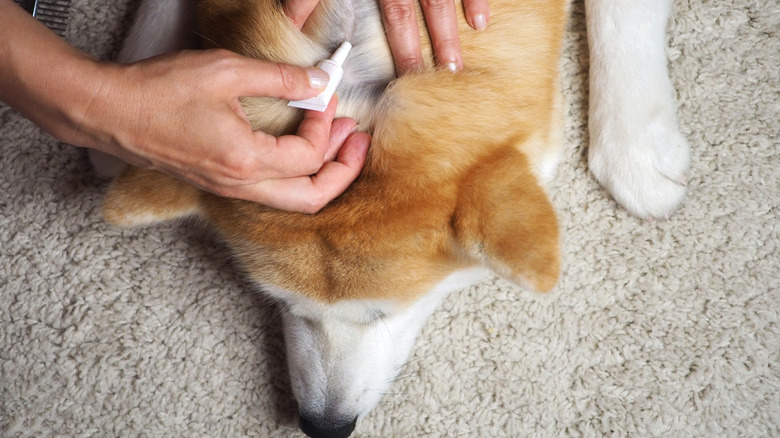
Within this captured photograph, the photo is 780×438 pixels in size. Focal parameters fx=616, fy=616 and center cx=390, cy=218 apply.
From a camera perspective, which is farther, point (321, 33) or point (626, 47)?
point (626, 47)

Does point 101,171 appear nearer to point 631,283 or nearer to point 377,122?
point 377,122

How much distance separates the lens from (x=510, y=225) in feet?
2.82

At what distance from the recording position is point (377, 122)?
95 cm

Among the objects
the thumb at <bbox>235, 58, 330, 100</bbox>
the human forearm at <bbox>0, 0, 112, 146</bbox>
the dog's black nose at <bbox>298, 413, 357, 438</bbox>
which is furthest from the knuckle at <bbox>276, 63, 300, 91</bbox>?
the dog's black nose at <bbox>298, 413, 357, 438</bbox>

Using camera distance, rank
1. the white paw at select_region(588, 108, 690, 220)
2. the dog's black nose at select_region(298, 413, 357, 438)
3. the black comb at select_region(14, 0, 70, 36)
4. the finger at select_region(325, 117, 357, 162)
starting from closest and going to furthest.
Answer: the finger at select_region(325, 117, 357, 162) < the dog's black nose at select_region(298, 413, 357, 438) < the white paw at select_region(588, 108, 690, 220) < the black comb at select_region(14, 0, 70, 36)

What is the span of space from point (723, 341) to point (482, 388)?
54cm

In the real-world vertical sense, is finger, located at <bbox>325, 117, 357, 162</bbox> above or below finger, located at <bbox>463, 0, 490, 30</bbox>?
below

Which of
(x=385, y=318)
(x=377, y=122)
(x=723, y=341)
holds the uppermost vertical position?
(x=377, y=122)

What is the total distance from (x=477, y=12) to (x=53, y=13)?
1128 millimetres

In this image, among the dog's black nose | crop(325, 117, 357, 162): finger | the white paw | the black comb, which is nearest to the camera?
crop(325, 117, 357, 162): finger

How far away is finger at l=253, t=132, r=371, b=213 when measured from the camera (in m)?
0.89

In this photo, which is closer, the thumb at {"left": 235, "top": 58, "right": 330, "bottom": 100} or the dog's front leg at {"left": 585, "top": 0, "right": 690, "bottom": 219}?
the thumb at {"left": 235, "top": 58, "right": 330, "bottom": 100}

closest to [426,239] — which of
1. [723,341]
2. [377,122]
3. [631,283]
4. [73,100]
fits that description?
[377,122]

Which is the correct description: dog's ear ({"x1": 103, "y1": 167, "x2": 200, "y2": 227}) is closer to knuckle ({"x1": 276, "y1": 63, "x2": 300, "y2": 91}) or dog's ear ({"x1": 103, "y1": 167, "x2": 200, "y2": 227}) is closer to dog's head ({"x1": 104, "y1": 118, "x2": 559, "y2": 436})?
dog's head ({"x1": 104, "y1": 118, "x2": 559, "y2": 436})
